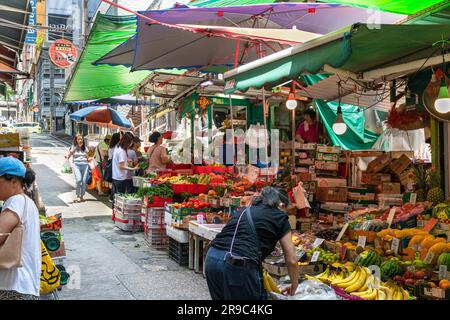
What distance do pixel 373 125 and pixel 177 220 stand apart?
6669 millimetres

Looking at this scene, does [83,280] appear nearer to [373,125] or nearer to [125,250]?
[125,250]

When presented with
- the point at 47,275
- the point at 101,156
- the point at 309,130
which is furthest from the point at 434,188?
the point at 101,156

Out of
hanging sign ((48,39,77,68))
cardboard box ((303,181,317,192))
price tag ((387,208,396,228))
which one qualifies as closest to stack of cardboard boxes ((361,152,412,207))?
cardboard box ((303,181,317,192))

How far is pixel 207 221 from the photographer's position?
747 centimetres

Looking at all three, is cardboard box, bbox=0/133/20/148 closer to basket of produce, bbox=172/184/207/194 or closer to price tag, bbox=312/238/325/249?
basket of produce, bbox=172/184/207/194

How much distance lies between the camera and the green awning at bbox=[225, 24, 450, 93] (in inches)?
173

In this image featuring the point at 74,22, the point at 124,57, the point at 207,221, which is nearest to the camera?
the point at 207,221

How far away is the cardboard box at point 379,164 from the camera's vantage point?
305 inches

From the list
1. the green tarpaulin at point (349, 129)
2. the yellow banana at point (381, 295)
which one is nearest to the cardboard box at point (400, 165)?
the green tarpaulin at point (349, 129)

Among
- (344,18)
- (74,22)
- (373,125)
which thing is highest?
(74,22)

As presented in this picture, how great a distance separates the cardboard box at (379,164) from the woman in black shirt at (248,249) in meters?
4.14

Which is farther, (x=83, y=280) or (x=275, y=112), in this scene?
(x=275, y=112)

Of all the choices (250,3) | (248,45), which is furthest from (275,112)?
(250,3)
